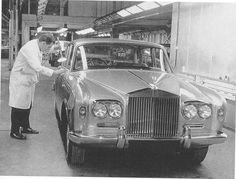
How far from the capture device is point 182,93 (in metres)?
3.59

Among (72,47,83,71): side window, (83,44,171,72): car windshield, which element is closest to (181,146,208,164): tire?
(83,44,171,72): car windshield

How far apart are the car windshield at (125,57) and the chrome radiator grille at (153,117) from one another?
3.58 feet

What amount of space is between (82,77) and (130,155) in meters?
1.09

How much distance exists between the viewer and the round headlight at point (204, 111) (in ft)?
11.7

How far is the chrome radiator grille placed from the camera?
3.42 meters

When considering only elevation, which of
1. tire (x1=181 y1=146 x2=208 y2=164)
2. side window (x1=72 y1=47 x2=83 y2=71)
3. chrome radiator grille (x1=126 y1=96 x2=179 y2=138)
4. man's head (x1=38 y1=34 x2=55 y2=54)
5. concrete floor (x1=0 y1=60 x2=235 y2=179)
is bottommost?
concrete floor (x1=0 y1=60 x2=235 y2=179)

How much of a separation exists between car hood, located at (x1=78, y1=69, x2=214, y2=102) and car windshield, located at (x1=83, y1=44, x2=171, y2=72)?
0.75 feet

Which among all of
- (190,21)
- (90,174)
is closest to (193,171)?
(90,174)

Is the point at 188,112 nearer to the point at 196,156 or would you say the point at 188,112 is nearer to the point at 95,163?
the point at 196,156

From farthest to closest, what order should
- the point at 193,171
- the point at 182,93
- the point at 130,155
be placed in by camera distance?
the point at 130,155
the point at 193,171
the point at 182,93

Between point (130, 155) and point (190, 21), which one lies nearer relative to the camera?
point (130, 155)

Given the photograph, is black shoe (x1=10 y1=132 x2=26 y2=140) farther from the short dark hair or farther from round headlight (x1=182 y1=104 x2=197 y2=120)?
round headlight (x1=182 y1=104 x2=197 y2=120)

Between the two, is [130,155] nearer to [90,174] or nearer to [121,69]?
[90,174]

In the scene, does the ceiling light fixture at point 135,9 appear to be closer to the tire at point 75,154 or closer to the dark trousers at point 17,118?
the dark trousers at point 17,118
